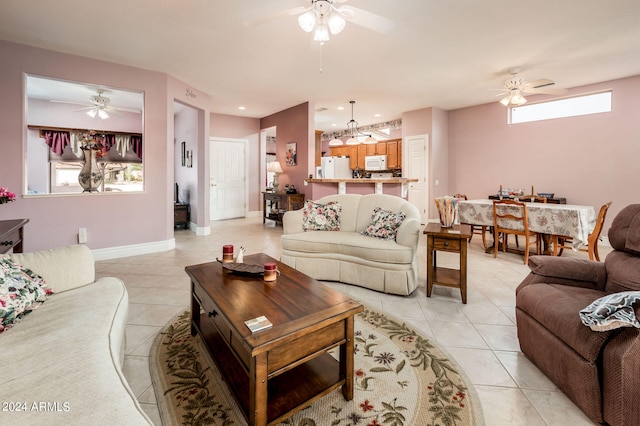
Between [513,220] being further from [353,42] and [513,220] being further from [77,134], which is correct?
[77,134]

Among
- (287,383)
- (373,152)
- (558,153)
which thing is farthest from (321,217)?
(373,152)

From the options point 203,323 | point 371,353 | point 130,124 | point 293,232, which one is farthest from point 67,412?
point 130,124

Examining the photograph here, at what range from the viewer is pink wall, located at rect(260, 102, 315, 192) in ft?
20.1

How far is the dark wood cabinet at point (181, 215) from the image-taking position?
244 inches

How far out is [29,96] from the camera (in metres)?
3.59

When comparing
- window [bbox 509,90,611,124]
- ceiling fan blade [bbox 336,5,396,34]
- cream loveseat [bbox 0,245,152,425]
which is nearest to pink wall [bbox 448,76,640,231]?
window [bbox 509,90,611,124]

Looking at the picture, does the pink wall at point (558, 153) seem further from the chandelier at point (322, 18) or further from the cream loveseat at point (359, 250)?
the chandelier at point (322, 18)

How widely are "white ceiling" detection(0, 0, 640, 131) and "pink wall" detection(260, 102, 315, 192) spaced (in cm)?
88

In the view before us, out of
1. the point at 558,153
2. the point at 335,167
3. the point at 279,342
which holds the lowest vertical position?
the point at 279,342

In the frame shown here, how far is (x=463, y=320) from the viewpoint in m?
2.31

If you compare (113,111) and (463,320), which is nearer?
(463,320)

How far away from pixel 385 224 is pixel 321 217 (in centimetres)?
80

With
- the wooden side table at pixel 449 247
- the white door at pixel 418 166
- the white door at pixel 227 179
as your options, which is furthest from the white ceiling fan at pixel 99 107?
the white door at pixel 418 166

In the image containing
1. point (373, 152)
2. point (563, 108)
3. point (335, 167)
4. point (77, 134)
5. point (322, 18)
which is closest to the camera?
point (322, 18)
